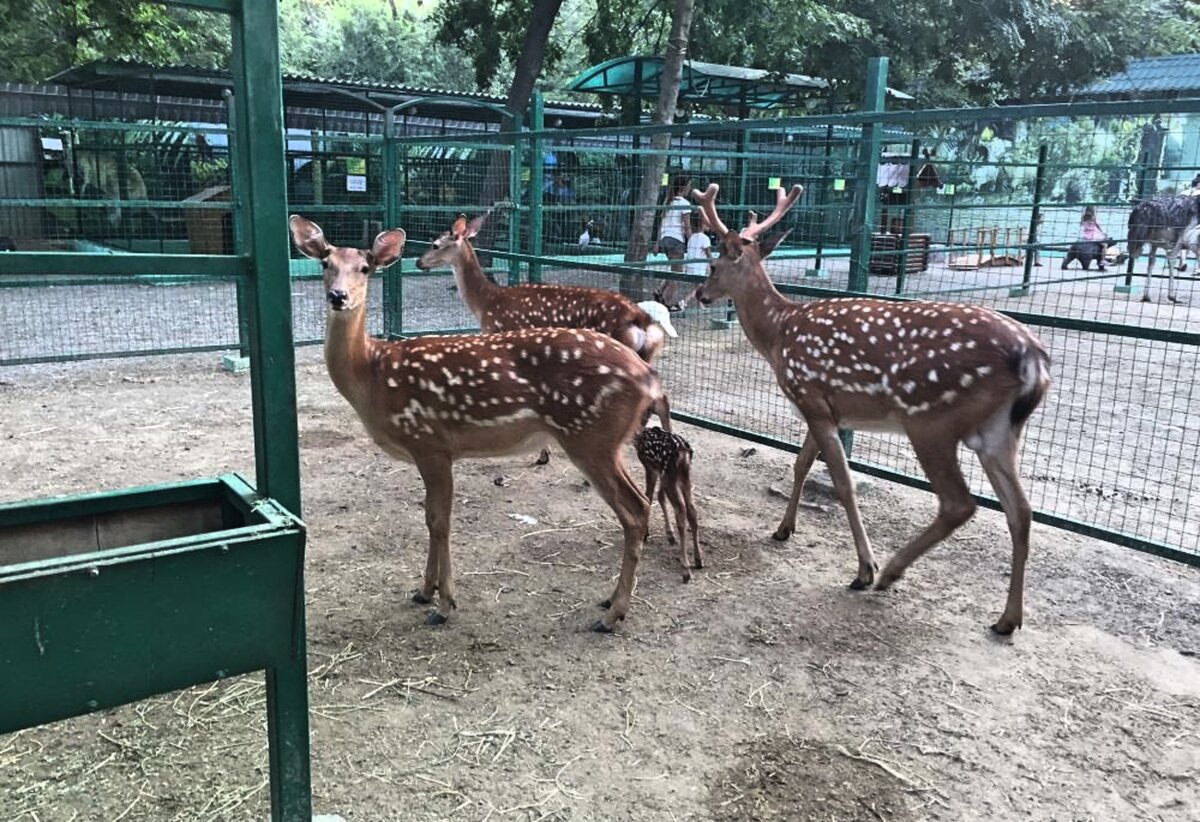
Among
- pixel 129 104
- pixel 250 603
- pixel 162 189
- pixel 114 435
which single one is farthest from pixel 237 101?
pixel 129 104

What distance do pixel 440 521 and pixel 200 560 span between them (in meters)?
2.03

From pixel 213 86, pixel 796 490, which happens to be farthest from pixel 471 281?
pixel 213 86

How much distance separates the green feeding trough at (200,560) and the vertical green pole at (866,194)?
373 cm

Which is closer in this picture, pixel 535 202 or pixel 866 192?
pixel 866 192

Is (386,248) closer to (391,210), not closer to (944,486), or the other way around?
(944,486)

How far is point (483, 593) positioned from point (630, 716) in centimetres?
106

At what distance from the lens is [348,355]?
384 centimetres

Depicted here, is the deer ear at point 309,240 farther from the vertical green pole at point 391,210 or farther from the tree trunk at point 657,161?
the tree trunk at point 657,161

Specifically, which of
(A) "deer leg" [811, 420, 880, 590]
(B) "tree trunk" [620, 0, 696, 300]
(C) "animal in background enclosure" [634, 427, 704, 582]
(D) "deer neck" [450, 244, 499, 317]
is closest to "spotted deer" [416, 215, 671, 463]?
(D) "deer neck" [450, 244, 499, 317]

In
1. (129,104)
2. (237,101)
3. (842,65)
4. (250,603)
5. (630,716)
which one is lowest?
(630,716)

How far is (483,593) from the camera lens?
157 inches

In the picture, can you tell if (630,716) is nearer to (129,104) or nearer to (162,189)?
(162,189)

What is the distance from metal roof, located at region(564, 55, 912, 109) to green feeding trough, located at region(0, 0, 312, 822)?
10655 millimetres

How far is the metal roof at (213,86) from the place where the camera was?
12.8 metres
